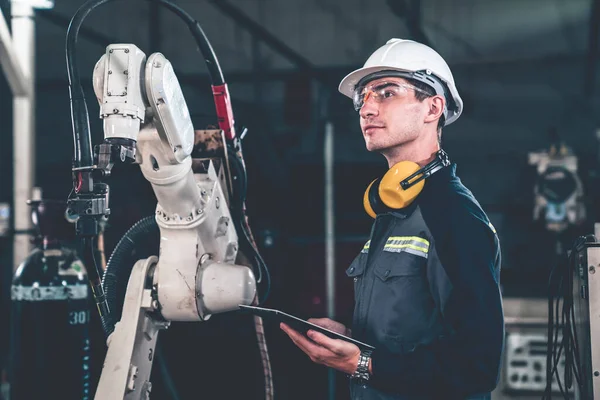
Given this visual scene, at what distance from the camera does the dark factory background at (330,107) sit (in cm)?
537

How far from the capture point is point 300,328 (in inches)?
60.8

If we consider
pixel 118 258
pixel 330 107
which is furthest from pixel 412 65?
pixel 330 107

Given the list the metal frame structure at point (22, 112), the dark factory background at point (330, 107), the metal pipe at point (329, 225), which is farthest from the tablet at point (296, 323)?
the dark factory background at point (330, 107)

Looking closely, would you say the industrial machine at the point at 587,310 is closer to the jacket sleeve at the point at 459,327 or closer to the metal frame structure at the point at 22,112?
the jacket sleeve at the point at 459,327

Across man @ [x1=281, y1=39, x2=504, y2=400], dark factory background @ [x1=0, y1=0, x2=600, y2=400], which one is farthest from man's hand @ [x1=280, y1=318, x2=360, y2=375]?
dark factory background @ [x1=0, y1=0, x2=600, y2=400]

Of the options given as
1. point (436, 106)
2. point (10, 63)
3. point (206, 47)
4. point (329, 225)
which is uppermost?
point (10, 63)

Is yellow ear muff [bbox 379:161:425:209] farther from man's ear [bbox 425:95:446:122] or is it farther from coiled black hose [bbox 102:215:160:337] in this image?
coiled black hose [bbox 102:215:160:337]

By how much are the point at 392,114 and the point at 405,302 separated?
553 millimetres

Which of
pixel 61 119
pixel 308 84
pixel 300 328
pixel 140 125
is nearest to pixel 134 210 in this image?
pixel 61 119

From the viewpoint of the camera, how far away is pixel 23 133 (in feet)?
11.4

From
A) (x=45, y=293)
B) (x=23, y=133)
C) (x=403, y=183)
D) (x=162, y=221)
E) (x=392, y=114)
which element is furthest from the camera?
(x=23, y=133)

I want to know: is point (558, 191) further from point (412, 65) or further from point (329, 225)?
point (412, 65)

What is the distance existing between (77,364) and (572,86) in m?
5.17

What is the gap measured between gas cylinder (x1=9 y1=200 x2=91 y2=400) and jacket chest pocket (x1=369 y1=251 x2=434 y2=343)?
1.88 metres
